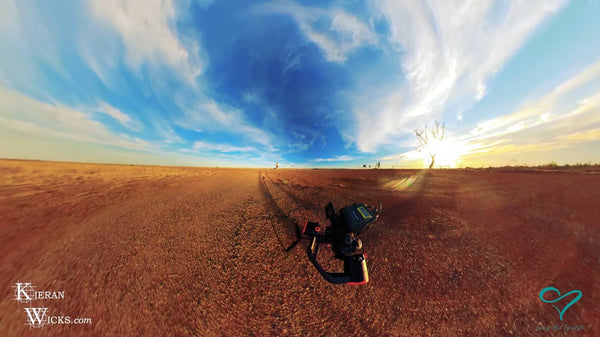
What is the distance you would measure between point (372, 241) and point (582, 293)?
8.94 ft

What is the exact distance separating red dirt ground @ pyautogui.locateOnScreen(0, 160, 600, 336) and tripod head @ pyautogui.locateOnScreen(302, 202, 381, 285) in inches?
23.8

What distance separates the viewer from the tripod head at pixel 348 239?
2.07 m

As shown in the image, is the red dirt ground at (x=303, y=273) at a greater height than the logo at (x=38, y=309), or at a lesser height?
greater

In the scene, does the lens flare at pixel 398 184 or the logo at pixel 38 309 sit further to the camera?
the lens flare at pixel 398 184

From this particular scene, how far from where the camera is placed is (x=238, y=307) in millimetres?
2328

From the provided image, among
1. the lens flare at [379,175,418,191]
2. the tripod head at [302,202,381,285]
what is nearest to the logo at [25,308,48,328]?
the tripod head at [302,202,381,285]

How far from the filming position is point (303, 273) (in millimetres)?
2941

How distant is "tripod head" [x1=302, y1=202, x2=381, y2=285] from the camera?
207 centimetres

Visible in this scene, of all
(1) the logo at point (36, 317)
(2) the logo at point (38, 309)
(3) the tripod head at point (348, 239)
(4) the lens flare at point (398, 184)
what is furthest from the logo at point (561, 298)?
(1) the logo at point (36, 317)

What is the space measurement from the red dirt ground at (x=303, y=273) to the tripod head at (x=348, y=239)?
604 mm

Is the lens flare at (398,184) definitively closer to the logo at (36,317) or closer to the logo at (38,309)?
the logo at (38,309)

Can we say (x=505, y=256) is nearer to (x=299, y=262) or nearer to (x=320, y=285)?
(x=320, y=285)

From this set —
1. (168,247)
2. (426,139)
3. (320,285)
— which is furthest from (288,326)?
(426,139)

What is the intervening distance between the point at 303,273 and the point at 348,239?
1.21 meters
